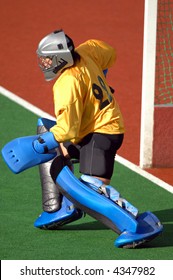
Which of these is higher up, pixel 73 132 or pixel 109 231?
pixel 73 132

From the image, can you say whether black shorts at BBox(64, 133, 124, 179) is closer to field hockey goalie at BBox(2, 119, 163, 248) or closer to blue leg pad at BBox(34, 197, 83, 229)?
field hockey goalie at BBox(2, 119, 163, 248)

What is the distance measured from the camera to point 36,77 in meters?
14.4

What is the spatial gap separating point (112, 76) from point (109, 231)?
5340 millimetres

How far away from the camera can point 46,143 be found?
8625mm

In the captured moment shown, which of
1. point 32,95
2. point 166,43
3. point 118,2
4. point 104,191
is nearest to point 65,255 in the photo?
point 104,191

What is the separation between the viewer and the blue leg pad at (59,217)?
931 cm

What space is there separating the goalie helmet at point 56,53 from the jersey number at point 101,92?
0.30m

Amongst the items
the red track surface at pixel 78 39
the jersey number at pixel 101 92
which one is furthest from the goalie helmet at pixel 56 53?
the red track surface at pixel 78 39

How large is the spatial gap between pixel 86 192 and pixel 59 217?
0.56m

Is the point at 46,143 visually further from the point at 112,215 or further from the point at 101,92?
the point at 112,215

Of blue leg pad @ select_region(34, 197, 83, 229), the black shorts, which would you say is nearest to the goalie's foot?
the black shorts

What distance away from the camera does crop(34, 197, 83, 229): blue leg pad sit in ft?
30.6

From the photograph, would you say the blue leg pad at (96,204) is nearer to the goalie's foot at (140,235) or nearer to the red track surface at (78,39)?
the goalie's foot at (140,235)

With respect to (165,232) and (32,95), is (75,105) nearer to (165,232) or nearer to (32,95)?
(165,232)
